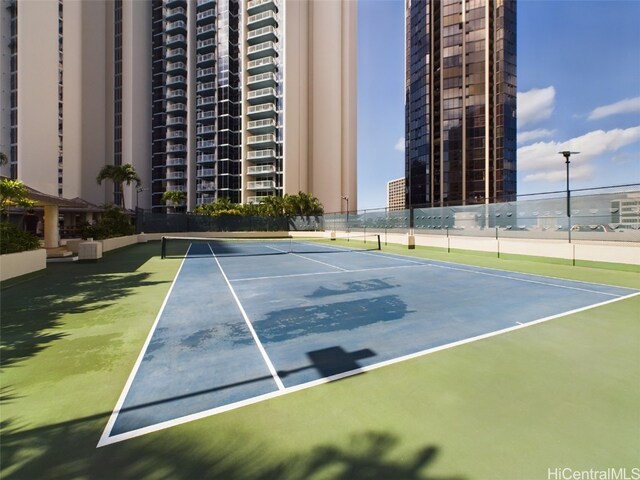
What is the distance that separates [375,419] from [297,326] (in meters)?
3.43

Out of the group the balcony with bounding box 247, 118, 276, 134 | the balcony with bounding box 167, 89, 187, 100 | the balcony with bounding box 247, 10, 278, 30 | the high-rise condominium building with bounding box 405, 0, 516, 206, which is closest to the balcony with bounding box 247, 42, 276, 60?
the balcony with bounding box 247, 10, 278, 30

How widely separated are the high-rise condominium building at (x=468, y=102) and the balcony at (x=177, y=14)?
59.2 meters

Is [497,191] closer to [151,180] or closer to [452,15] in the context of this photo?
[452,15]

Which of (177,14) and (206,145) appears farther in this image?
(177,14)

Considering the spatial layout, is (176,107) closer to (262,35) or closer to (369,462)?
(262,35)

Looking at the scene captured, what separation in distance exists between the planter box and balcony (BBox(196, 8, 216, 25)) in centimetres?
7436

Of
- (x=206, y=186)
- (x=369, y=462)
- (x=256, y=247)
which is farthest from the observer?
(x=206, y=186)

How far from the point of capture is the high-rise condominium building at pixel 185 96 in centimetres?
5922

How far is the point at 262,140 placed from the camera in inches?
2515

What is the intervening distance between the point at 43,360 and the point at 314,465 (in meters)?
4.96

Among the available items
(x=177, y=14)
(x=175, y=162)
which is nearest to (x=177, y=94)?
(x=175, y=162)

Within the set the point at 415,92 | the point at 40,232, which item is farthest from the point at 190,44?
the point at 415,92

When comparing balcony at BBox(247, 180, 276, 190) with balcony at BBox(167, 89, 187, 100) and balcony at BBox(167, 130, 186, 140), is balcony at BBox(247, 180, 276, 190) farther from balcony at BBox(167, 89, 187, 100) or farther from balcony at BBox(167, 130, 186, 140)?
balcony at BBox(167, 89, 187, 100)

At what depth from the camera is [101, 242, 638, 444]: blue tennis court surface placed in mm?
4156
